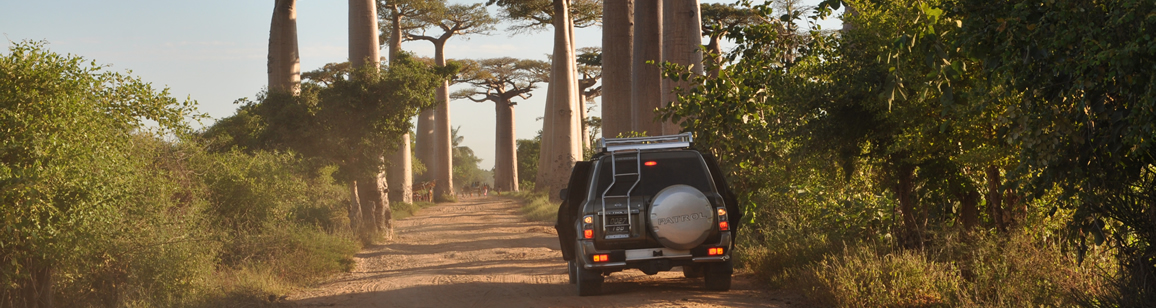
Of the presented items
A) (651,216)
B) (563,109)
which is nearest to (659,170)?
(651,216)

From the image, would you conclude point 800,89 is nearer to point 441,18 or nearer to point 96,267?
point 96,267

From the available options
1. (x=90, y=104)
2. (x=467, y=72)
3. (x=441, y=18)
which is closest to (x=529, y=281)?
(x=90, y=104)

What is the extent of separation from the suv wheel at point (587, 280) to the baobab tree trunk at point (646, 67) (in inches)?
492

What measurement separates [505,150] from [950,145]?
56351mm

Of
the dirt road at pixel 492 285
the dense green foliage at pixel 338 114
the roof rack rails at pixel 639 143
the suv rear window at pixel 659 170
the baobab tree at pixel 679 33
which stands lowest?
the dirt road at pixel 492 285

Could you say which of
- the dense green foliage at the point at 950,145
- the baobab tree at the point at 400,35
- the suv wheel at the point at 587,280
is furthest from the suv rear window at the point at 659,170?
the baobab tree at the point at 400,35

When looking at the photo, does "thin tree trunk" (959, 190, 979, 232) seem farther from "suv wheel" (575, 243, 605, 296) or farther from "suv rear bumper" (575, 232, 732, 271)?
"suv wheel" (575, 243, 605, 296)

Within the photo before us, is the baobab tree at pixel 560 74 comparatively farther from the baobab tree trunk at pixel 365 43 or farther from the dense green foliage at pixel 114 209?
the dense green foliage at pixel 114 209

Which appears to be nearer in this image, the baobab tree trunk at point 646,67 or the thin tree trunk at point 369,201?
the thin tree trunk at point 369,201

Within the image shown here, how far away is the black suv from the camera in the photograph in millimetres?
8141

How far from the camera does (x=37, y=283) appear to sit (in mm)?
9938

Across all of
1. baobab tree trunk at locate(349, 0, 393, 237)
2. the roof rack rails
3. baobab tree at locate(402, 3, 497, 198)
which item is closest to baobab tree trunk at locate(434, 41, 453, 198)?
baobab tree at locate(402, 3, 497, 198)

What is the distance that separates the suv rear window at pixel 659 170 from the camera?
8.84 meters

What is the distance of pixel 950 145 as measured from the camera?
26.1 ft
